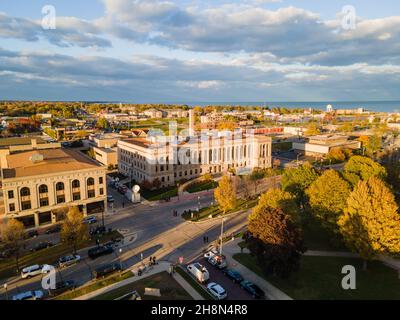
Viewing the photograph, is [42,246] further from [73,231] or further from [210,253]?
[210,253]

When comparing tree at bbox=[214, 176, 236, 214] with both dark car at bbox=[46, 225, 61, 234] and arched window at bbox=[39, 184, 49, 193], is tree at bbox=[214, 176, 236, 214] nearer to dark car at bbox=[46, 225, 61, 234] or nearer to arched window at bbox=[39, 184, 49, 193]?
dark car at bbox=[46, 225, 61, 234]

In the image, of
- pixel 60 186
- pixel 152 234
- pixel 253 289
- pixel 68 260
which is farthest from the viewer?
pixel 60 186

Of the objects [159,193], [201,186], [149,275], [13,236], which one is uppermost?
[13,236]

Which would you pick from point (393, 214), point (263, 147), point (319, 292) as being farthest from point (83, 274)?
point (263, 147)

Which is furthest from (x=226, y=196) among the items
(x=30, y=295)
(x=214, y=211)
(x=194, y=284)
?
(x=30, y=295)

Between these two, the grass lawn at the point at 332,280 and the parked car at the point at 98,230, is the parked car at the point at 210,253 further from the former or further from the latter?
the parked car at the point at 98,230

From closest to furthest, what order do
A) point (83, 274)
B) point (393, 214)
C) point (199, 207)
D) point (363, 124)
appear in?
point (393, 214)
point (83, 274)
point (199, 207)
point (363, 124)

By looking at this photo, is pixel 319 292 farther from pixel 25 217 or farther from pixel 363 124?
pixel 363 124
